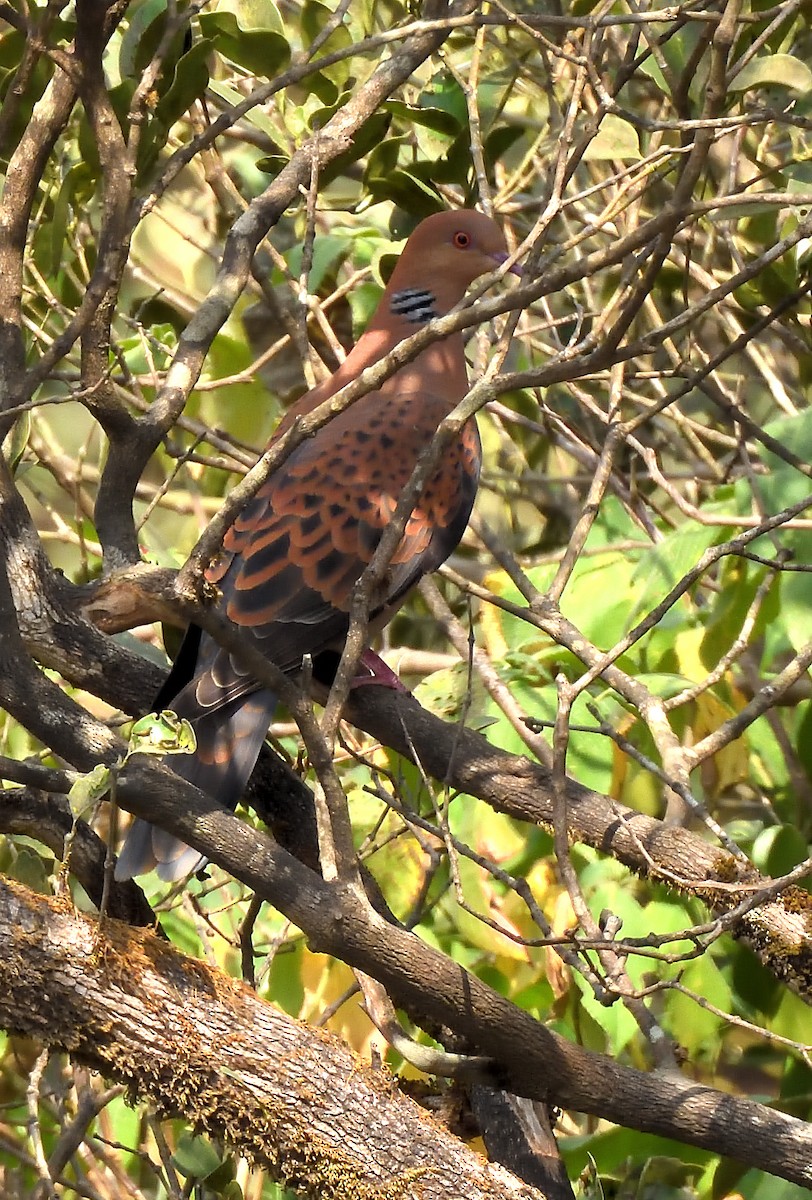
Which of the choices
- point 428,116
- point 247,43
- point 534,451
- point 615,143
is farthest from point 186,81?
point 534,451

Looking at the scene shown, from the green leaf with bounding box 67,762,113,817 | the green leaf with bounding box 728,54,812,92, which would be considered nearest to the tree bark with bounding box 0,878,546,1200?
the green leaf with bounding box 67,762,113,817

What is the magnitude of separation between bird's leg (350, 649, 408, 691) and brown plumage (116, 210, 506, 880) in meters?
0.11

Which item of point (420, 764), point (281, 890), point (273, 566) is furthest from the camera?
point (273, 566)

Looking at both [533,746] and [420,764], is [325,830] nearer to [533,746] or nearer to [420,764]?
[420,764]

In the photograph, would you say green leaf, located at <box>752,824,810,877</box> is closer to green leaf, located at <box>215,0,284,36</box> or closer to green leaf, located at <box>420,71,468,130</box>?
green leaf, located at <box>420,71,468,130</box>

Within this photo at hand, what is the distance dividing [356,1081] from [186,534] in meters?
2.47

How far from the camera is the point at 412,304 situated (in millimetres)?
3734

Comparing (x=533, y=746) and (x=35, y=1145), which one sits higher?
(x=533, y=746)

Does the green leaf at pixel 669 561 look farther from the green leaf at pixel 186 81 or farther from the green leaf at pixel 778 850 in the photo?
the green leaf at pixel 186 81

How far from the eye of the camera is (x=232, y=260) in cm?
267

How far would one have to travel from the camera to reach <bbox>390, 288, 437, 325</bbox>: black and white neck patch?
3723mm

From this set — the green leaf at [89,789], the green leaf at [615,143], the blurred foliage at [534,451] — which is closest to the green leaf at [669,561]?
the blurred foliage at [534,451]

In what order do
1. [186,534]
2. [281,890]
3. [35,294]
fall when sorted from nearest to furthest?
1. [281,890]
2. [35,294]
3. [186,534]

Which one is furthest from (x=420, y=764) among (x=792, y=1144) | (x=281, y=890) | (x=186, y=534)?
(x=186, y=534)
